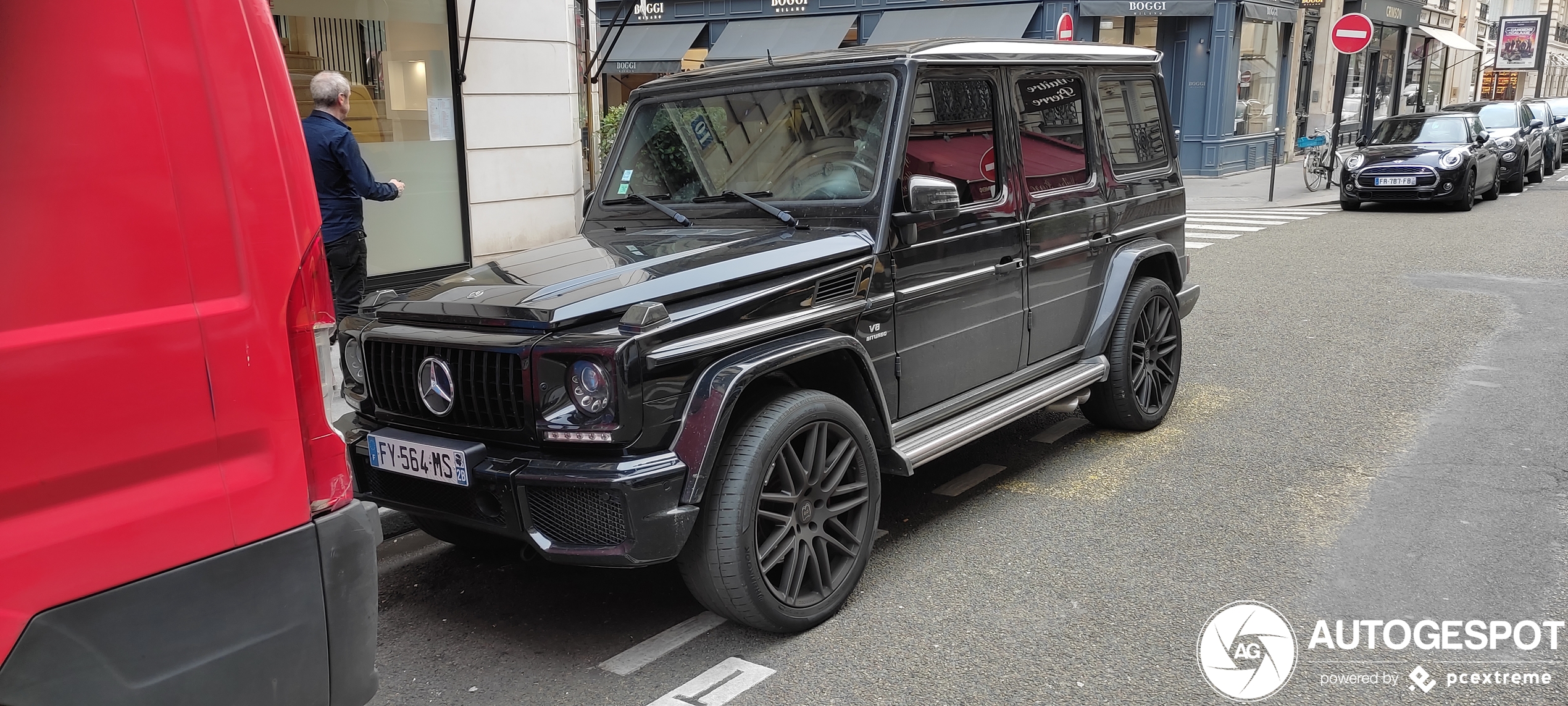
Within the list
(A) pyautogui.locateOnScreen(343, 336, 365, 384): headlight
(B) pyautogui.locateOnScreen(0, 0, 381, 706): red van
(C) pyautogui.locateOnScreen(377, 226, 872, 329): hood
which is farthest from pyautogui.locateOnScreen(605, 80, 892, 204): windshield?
(B) pyautogui.locateOnScreen(0, 0, 381, 706): red van

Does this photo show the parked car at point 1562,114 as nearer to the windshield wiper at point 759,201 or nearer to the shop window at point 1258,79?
the shop window at point 1258,79

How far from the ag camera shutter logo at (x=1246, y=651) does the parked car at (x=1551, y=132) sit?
2395 cm

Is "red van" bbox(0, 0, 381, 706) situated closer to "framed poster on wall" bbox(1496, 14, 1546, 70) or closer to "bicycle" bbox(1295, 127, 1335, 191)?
"bicycle" bbox(1295, 127, 1335, 191)

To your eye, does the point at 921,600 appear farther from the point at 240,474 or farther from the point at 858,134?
the point at 240,474

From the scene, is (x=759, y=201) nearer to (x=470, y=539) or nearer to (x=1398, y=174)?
(x=470, y=539)

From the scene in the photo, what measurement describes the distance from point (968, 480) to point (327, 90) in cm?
422

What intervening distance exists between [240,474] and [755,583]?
1.75 meters

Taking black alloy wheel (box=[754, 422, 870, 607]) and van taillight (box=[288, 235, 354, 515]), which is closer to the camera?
van taillight (box=[288, 235, 354, 515])

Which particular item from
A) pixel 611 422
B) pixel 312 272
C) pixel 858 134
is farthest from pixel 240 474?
pixel 858 134

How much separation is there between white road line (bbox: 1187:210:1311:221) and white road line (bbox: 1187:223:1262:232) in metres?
0.85

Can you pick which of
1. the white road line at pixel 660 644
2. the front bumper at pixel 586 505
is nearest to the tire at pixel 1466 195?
the white road line at pixel 660 644

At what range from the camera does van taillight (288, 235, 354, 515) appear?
2.24m

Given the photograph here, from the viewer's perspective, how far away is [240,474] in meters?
2.12

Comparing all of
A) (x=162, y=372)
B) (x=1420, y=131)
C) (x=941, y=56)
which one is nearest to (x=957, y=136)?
(x=941, y=56)
